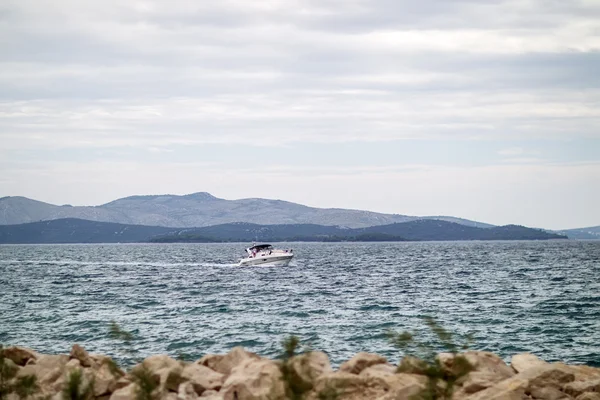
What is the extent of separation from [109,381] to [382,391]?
4840 millimetres

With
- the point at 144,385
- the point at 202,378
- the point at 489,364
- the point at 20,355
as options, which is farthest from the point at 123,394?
the point at 489,364

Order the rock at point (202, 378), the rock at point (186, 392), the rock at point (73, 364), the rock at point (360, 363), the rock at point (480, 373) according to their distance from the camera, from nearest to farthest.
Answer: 1. the rock at point (186, 392)
2. the rock at point (480, 373)
3. the rock at point (202, 378)
4. the rock at point (360, 363)
5. the rock at point (73, 364)

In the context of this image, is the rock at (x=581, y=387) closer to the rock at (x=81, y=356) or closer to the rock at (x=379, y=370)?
the rock at (x=379, y=370)

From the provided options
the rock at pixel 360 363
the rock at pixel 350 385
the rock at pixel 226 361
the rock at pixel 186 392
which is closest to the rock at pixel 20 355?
the rock at pixel 226 361

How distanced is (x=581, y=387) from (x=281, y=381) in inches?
224

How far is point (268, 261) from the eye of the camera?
102m

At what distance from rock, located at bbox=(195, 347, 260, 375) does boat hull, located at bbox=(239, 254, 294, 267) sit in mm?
81632

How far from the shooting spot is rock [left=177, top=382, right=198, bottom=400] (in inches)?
613

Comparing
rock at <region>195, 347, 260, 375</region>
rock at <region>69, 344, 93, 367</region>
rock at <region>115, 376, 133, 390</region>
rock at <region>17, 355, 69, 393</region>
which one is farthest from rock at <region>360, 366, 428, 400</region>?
rock at <region>69, 344, 93, 367</region>

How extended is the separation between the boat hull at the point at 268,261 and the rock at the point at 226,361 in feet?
268

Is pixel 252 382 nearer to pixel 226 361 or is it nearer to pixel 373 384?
pixel 373 384

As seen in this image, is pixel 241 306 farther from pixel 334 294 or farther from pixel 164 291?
pixel 164 291

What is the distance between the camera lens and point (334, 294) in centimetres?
5497

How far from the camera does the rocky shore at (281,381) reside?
568 inches
